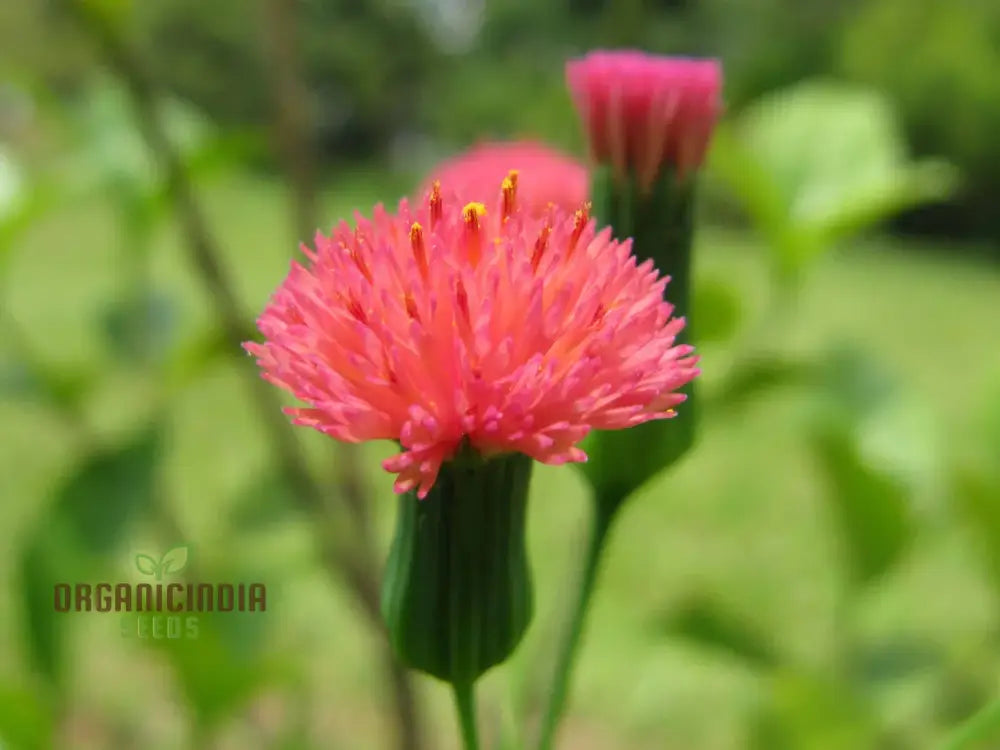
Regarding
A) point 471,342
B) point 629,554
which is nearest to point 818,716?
point 471,342

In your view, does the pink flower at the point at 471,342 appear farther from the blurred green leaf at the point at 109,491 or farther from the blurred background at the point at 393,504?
the blurred green leaf at the point at 109,491

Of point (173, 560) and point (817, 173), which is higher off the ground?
point (817, 173)

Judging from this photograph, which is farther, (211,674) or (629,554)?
(629,554)

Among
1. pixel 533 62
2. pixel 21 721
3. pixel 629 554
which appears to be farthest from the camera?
pixel 533 62

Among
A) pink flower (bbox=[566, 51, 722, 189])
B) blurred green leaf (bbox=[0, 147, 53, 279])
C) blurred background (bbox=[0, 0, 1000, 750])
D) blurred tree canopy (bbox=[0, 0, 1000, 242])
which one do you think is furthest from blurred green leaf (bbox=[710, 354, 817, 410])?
blurred tree canopy (bbox=[0, 0, 1000, 242])

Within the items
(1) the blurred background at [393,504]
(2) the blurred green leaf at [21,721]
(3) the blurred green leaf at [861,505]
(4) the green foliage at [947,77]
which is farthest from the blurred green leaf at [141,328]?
(4) the green foliage at [947,77]

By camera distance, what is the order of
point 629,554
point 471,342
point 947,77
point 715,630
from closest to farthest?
point 471,342 → point 715,630 → point 629,554 → point 947,77

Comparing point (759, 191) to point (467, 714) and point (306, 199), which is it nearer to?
point (306, 199)
